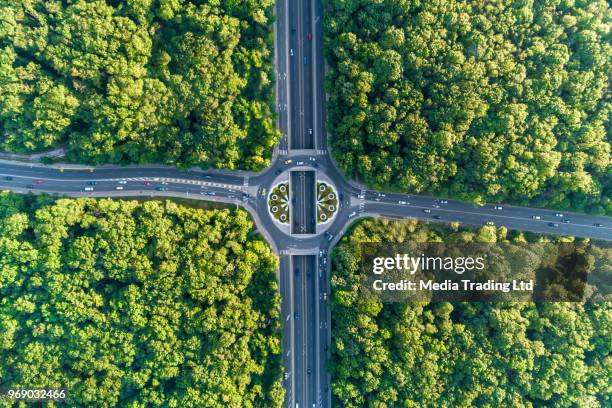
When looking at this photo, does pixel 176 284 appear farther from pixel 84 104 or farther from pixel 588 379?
pixel 588 379

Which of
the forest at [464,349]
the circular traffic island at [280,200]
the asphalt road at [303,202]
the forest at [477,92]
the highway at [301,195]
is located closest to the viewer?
the forest at [477,92]

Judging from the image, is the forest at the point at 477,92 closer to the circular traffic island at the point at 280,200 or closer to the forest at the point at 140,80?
the circular traffic island at the point at 280,200

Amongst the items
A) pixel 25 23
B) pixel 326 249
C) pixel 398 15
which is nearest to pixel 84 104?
pixel 25 23

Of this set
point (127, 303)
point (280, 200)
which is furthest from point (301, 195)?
point (127, 303)

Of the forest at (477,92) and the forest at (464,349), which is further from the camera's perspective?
the forest at (464,349)

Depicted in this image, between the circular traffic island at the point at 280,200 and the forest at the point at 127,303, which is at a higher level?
the circular traffic island at the point at 280,200

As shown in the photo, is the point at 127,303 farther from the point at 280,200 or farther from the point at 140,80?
the point at 140,80

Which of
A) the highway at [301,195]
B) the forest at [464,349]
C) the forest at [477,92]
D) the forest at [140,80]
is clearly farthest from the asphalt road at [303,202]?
the forest at [477,92]
